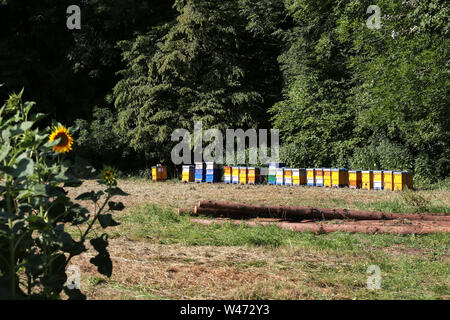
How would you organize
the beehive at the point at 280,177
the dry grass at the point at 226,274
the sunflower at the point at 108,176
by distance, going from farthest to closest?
the beehive at the point at 280,177, the dry grass at the point at 226,274, the sunflower at the point at 108,176

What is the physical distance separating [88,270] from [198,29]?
18814 millimetres

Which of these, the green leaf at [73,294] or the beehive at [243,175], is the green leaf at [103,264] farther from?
the beehive at [243,175]

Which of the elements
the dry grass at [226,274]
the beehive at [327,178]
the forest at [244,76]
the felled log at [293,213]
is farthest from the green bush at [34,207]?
the forest at [244,76]

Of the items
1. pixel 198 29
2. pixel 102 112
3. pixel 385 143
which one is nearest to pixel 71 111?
pixel 102 112

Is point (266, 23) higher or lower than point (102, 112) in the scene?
higher

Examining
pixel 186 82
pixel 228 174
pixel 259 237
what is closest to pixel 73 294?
pixel 259 237

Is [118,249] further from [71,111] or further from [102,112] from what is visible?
[71,111]

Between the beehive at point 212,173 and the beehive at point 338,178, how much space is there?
457cm

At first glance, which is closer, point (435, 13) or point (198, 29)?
point (435, 13)

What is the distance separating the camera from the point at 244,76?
21750 mm

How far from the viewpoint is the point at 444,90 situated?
Answer: 1485cm

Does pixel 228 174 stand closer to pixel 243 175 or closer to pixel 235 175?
pixel 235 175

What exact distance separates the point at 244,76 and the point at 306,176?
7175 millimetres

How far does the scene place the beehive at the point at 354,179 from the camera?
50.9ft
